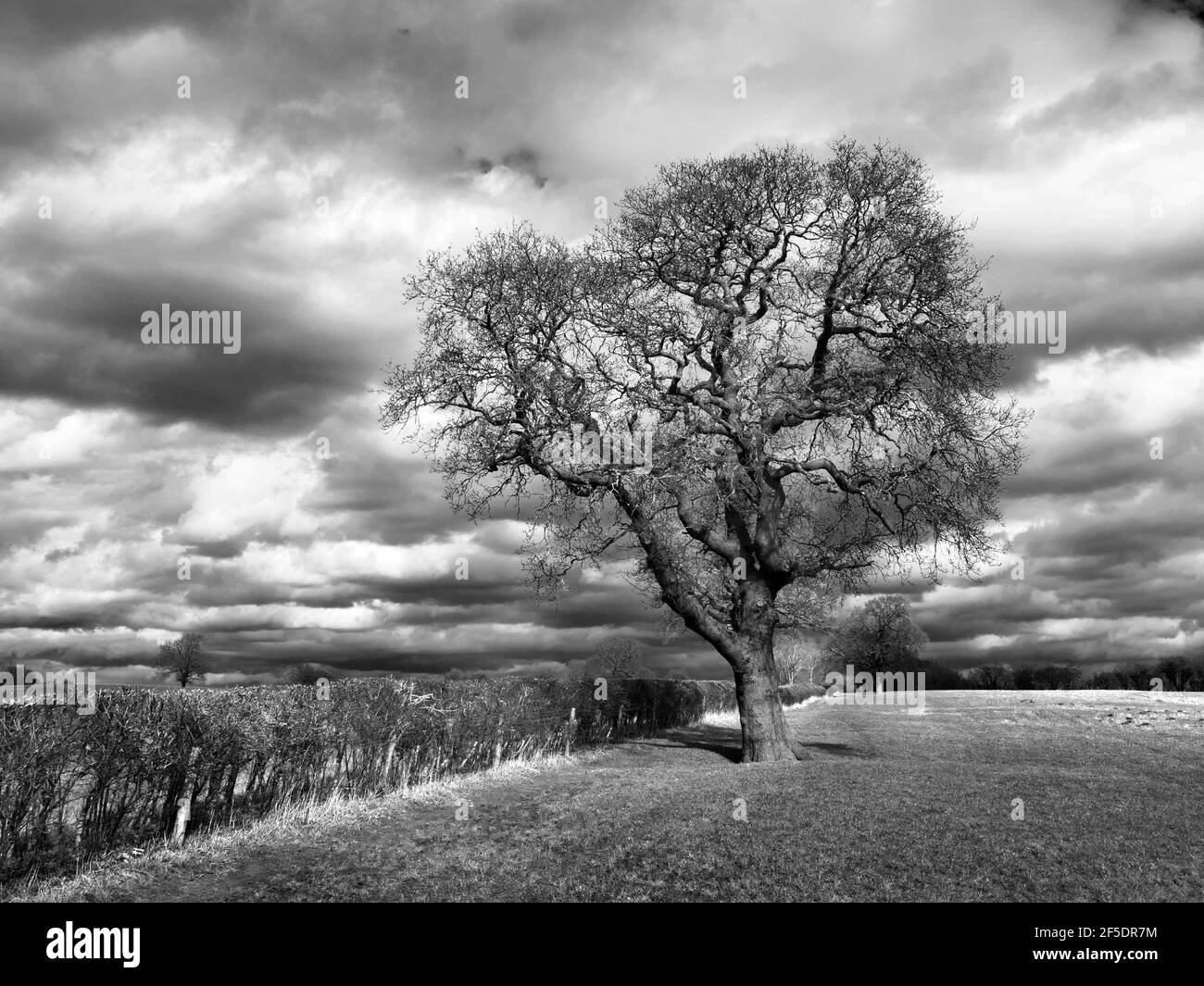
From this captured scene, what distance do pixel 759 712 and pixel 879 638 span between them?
9339 cm

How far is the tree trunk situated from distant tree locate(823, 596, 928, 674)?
3516 inches

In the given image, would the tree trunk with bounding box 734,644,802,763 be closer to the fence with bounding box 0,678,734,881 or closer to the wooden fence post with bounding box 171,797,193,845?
the fence with bounding box 0,678,734,881

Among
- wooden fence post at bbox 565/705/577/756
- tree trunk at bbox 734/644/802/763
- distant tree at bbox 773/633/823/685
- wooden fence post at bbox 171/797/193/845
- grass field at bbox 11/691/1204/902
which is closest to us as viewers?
grass field at bbox 11/691/1204/902

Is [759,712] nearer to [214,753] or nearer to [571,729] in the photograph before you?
[571,729]

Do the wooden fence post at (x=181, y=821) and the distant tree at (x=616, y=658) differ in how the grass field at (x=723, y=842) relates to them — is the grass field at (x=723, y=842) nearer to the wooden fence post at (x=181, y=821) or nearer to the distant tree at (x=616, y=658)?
the wooden fence post at (x=181, y=821)

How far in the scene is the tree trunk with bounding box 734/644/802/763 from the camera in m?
22.8

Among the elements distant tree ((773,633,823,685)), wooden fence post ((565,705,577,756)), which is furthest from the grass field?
distant tree ((773,633,823,685))

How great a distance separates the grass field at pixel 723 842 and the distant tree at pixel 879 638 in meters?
90.7

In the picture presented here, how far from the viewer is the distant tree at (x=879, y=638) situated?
10925 cm

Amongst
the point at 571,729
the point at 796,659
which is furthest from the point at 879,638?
the point at 571,729

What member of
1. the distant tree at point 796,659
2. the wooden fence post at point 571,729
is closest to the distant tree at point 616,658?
the distant tree at point 796,659
